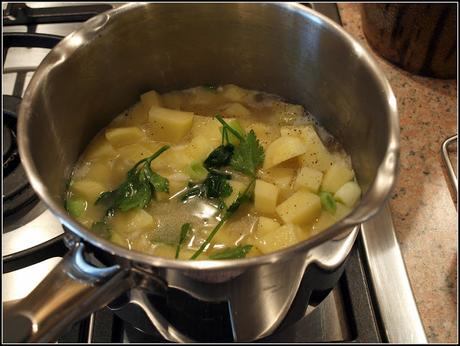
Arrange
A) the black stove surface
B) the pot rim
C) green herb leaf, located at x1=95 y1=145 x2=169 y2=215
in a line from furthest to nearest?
green herb leaf, located at x1=95 y1=145 x2=169 y2=215 → the black stove surface → the pot rim

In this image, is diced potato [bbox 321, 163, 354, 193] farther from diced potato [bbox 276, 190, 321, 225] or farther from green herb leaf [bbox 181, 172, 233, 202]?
green herb leaf [bbox 181, 172, 233, 202]

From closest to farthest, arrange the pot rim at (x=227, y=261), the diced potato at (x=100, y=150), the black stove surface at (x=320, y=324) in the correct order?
the pot rim at (x=227, y=261)
the black stove surface at (x=320, y=324)
the diced potato at (x=100, y=150)

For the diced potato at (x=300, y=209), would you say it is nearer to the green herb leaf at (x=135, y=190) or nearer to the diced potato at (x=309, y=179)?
the diced potato at (x=309, y=179)

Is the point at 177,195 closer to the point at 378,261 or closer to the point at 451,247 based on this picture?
the point at 378,261

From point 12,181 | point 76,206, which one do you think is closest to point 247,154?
point 76,206

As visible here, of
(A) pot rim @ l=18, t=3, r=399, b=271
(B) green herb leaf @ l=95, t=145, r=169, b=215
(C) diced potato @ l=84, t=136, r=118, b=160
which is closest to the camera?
(A) pot rim @ l=18, t=3, r=399, b=271

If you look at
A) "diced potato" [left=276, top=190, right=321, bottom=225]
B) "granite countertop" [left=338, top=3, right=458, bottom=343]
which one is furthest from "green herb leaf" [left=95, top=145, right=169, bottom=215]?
"granite countertop" [left=338, top=3, right=458, bottom=343]

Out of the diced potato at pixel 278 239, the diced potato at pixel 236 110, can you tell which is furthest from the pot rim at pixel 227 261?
the diced potato at pixel 236 110

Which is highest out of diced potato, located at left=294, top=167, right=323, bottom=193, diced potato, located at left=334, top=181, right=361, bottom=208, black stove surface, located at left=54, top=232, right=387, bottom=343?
diced potato, located at left=334, top=181, right=361, bottom=208
